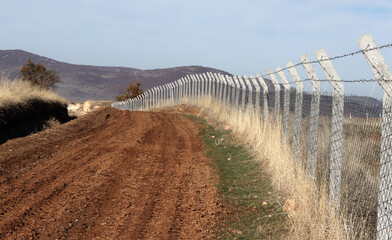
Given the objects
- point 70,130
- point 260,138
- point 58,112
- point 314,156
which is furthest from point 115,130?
point 314,156

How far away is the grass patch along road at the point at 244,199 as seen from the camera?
678cm

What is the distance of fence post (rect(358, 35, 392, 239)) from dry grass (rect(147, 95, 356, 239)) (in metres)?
0.46

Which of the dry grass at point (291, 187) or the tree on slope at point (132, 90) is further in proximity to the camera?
the tree on slope at point (132, 90)

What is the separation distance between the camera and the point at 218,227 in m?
6.98

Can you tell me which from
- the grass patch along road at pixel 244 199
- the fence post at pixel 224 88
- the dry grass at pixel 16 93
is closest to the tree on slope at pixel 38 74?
the dry grass at pixel 16 93

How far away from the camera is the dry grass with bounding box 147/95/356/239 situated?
5.76 metres

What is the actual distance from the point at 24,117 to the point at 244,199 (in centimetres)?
1295

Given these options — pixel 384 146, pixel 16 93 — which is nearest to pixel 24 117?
pixel 16 93

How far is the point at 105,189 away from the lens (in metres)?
8.73

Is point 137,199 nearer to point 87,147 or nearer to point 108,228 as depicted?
point 108,228

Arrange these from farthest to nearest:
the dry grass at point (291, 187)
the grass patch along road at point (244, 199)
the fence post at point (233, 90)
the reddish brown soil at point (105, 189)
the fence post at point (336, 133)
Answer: the fence post at point (233, 90) → the grass patch along road at point (244, 199) → the reddish brown soil at point (105, 189) → the fence post at point (336, 133) → the dry grass at point (291, 187)

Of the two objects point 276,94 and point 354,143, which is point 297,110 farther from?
point 354,143

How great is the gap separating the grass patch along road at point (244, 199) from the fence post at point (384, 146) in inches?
70.3

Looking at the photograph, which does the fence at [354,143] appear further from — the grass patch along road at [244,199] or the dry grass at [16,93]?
the dry grass at [16,93]
